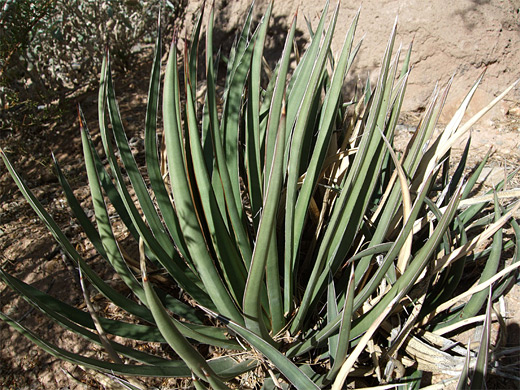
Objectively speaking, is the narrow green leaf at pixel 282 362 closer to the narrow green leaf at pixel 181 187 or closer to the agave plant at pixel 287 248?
the agave plant at pixel 287 248

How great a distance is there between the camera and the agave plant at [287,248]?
1.17 metres

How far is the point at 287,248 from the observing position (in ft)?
4.22

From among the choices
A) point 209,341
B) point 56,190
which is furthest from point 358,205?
point 56,190

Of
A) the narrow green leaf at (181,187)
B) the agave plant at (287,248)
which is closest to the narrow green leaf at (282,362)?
the agave plant at (287,248)

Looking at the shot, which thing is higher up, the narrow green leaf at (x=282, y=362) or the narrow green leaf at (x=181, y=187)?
the narrow green leaf at (x=181, y=187)

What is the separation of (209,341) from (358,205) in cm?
60

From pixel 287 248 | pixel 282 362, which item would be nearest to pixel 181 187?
pixel 287 248

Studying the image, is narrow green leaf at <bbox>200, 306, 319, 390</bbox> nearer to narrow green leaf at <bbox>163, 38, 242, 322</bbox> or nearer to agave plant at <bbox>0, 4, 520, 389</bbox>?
agave plant at <bbox>0, 4, 520, 389</bbox>

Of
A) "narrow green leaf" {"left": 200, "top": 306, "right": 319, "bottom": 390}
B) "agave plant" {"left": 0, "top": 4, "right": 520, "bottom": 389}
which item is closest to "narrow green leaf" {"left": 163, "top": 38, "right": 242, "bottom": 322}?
"agave plant" {"left": 0, "top": 4, "right": 520, "bottom": 389}

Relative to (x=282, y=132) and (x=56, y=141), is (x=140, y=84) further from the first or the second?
(x=282, y=132)

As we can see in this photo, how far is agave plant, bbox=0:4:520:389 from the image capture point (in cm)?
117

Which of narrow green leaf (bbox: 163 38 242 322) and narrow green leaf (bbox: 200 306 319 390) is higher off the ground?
narrow green leaf (bbox: 163 38 242 322)

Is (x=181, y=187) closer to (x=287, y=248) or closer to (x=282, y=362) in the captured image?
(x=287, y=248)

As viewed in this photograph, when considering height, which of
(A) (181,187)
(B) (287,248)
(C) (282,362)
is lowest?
(C) (282,362)
